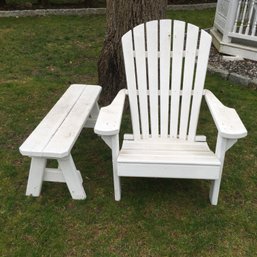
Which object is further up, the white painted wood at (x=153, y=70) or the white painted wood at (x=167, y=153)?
the white painted wood at (x=153, y=70)

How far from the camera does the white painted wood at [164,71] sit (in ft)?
8.49

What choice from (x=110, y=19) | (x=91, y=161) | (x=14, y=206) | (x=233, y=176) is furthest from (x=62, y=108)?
(x=233, y=176)

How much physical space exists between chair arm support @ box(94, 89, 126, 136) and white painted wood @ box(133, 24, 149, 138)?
254 millimetres

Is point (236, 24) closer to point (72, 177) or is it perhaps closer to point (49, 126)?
point (49, 126)

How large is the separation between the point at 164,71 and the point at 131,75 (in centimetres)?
27

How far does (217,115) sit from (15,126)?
6.97ft

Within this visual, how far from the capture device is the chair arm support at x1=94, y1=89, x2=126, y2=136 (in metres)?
2.08

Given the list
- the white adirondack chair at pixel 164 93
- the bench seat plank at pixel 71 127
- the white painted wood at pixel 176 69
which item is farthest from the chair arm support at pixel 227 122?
the bench seat plank at pixel 71 127

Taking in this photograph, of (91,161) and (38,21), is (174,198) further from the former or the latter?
(38,21)

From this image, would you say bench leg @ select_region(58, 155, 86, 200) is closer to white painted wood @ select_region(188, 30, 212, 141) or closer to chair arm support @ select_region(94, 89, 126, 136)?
chair arm support @ select_region(94, 89, 126, 136)

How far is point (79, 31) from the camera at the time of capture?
7.07 metres

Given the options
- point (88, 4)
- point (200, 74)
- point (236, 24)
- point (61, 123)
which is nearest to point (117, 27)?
point (200, 74)

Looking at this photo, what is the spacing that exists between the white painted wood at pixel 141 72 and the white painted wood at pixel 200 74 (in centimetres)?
37

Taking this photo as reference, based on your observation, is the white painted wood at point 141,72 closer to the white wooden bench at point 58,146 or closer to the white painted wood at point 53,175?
the white wooden bench at point 58,146
